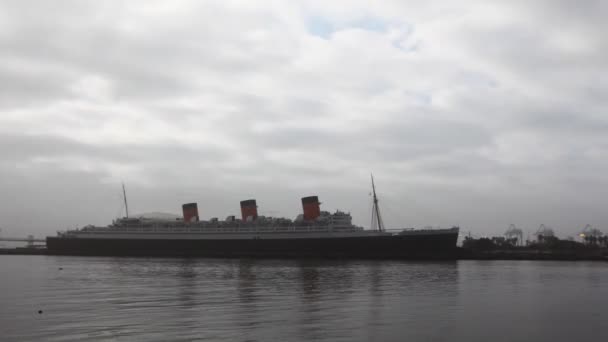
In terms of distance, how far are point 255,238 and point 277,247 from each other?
5.17m

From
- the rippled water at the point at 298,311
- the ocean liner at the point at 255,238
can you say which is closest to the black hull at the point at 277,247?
the ocean liner at the point at 255,238

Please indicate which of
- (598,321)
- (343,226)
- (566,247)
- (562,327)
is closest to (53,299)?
(562,327)

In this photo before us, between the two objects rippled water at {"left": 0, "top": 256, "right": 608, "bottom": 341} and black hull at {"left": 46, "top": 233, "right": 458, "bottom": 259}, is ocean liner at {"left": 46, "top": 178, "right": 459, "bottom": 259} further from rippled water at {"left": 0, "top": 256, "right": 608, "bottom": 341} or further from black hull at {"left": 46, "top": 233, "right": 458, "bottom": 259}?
rippled water at {"left": 0, "top": 256, "right": 608, "bottom": 341}

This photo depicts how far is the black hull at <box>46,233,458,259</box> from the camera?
7712 centimetres

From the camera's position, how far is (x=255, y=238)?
90.6 meters

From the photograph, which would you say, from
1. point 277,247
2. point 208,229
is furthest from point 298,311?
point 208,229

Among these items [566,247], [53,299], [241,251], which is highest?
[53,299]

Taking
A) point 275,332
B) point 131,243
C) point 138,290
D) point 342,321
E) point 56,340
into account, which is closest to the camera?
point 56,340

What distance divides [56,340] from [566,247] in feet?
519

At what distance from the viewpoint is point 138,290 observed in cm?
2986

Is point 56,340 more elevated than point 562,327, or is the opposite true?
point 56,340

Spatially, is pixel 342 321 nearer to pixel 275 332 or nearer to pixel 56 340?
pixel 275 332

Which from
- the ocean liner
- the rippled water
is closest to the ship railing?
the ocean liner

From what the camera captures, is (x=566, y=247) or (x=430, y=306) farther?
(x=566, y=247)
